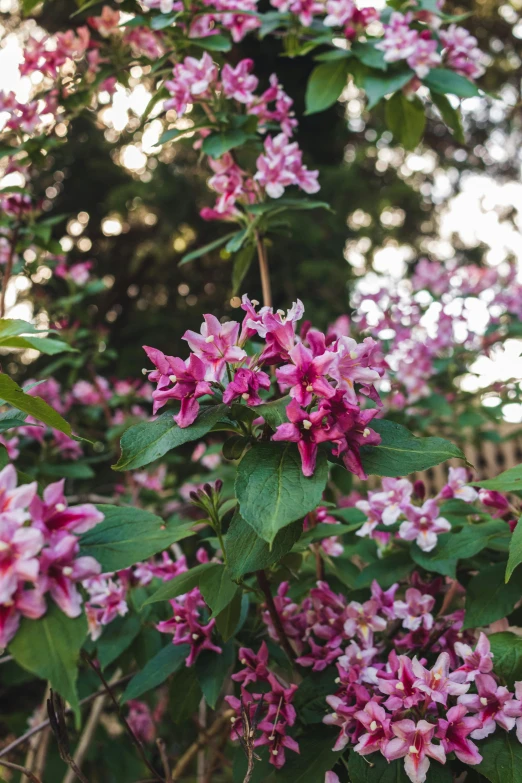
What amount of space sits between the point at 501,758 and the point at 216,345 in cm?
67

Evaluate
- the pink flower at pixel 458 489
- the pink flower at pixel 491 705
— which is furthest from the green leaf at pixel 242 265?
the pink flower at pixel 491 705

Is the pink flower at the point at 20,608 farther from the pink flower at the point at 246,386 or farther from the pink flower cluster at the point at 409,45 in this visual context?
the pink flower cluster at the point at 409,45

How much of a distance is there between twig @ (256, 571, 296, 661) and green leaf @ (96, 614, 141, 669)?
1.22ft

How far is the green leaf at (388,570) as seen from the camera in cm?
126

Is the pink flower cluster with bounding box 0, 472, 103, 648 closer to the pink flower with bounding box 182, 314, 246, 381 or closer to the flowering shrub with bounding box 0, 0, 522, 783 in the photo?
the flowering shrub with bounding box 0, 0, 522, 783

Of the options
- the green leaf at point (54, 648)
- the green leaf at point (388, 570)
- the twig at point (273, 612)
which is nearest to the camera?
the green leaf at point (54, 648)

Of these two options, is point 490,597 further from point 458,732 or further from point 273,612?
point 273,612

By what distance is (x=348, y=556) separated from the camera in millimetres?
1574

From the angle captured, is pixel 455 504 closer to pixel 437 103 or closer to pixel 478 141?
pixel 437 103

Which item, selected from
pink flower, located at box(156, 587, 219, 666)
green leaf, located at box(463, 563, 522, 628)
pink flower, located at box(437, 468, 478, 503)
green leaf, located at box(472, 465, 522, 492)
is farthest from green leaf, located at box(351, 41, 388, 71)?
pink flower, located at box(156, 587, 219, 666)

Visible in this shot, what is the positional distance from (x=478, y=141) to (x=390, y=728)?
640cm

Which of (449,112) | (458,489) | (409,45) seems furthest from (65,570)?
(449,112)

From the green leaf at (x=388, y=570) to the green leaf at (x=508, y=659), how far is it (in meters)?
0.26

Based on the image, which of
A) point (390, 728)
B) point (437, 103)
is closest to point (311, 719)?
point (390, 728)
